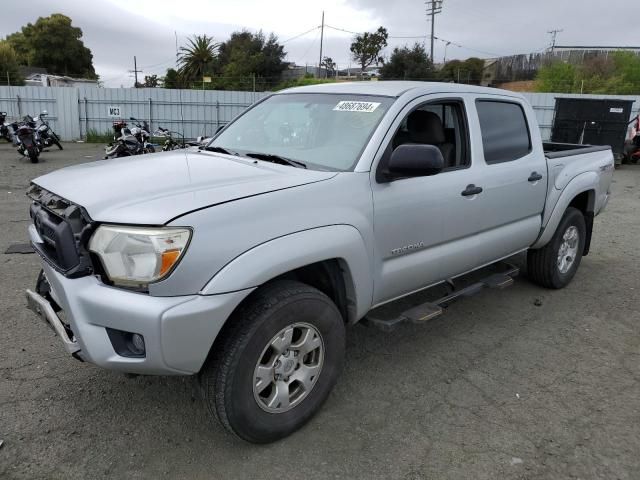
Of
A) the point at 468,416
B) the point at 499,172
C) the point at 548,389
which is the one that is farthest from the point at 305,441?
the point at 499,172

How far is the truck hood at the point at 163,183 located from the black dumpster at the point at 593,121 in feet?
48.1

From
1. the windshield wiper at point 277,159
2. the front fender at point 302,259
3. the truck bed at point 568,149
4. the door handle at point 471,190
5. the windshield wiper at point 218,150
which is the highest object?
the truck bed at point 568,149

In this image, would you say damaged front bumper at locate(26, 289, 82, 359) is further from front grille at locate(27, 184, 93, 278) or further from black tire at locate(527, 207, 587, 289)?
black tire at locate(527, 207, 587, 289)

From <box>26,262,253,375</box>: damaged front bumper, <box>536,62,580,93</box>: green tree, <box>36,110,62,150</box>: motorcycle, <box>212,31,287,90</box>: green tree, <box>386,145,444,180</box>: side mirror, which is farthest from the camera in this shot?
<box>212,31,287,90</box>: green tree

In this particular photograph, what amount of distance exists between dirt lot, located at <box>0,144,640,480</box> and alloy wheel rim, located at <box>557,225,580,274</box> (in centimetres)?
77

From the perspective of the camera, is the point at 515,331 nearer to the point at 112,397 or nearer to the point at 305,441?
the point at 305,441

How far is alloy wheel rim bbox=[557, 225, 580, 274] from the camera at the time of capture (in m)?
5.14

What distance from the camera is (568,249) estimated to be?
207 inches

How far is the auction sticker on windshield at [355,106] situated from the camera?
336 centimetres

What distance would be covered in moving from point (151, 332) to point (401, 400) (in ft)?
5.54

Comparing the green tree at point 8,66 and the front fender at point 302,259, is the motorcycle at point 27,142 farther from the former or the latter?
the green tree at point 8,66

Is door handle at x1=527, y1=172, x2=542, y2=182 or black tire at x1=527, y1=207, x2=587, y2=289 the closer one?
door handle at x1=527, y1=172, x2=542, y2=182

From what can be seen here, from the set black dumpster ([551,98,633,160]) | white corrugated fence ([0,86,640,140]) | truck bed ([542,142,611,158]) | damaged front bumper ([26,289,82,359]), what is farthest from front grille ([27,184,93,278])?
white corrugated fence ([0,86,640,140])

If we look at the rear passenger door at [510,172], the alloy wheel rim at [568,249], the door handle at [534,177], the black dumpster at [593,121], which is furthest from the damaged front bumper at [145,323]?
the black dumpster at [593,121]
